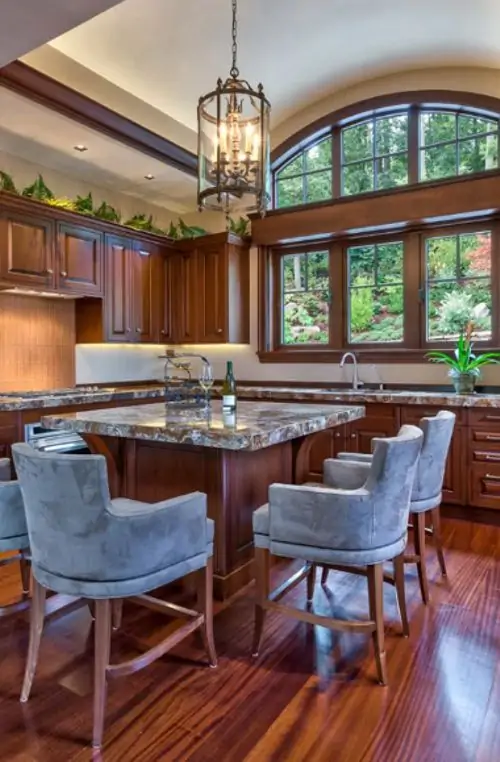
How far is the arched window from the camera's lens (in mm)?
4473

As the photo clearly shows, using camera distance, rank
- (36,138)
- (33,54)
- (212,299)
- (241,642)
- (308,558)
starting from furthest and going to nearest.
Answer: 1. (212,299)
2. (36,138)
3. (33,54)
4. (241,642)
5. (308,558)

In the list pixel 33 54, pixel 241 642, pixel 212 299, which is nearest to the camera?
pixel 241 642

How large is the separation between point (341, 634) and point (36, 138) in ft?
13.5

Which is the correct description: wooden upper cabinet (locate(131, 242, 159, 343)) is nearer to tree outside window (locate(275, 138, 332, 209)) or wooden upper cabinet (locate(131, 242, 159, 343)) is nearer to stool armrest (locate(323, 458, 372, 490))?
tree outside window (locate(275, 138, 332, 209))

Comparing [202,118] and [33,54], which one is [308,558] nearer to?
[202,118]

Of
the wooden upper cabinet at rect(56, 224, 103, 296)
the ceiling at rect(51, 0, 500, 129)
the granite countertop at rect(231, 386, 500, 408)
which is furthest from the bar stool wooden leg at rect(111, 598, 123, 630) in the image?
the ceiling at rect(51, 0, 500, 129)

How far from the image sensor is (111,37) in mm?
3686

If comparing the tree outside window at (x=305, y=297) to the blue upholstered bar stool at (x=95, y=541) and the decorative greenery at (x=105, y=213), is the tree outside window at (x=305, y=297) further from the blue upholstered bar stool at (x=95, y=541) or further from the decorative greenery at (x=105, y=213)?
the blue upholstered bar stool at (x=95, y=541)

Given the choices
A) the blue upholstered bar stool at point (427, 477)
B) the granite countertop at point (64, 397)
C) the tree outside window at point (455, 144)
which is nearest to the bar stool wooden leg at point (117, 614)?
the blue upholstered bar stool at point (427, 477)

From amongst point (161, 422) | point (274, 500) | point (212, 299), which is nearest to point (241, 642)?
point (274, 500)

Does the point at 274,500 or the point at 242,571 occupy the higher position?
the point at 274,500

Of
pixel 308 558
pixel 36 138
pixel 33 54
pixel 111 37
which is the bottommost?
pixel 308 558

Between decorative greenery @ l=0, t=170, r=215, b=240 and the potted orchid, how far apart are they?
8.19 feet

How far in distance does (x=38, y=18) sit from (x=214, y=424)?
167 cm
